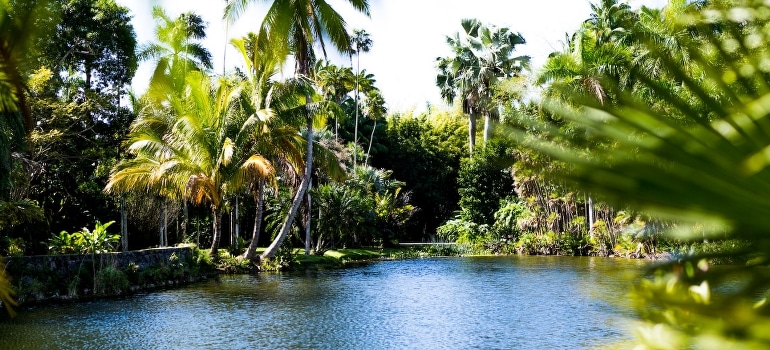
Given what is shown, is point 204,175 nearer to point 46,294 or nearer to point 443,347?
point 46,294

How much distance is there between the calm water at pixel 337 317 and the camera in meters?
9.71

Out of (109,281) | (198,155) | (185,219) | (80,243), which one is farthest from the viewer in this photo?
(185,219)

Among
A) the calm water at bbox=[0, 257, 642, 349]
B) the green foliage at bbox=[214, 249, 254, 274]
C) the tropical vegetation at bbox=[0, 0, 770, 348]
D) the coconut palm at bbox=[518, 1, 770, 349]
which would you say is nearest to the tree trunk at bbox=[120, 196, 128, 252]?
the tropical vegetation at bbox=[0, 0, 770, 348]

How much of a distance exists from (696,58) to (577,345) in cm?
906

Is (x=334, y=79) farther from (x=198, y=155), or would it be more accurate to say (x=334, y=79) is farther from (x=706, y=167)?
(x=706, y=167)

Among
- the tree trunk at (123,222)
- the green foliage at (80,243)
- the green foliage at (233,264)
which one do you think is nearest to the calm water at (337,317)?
the green foliage at (80,243)

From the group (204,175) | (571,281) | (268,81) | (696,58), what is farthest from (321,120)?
(696,58)

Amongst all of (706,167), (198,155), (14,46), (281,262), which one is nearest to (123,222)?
(198,155)

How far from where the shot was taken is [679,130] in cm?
55

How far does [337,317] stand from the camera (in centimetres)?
1184

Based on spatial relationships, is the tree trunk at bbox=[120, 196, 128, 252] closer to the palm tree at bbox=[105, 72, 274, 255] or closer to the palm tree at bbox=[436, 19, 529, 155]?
the palm tree at bbox=[105, 72, 274, 255]

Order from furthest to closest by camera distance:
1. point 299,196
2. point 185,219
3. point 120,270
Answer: point 185,219 < point 299,196 < point 120,270

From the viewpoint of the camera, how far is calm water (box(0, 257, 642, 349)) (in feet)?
31.9

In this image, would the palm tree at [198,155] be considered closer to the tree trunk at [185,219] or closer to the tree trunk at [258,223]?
the tree trunk at [258,223]
